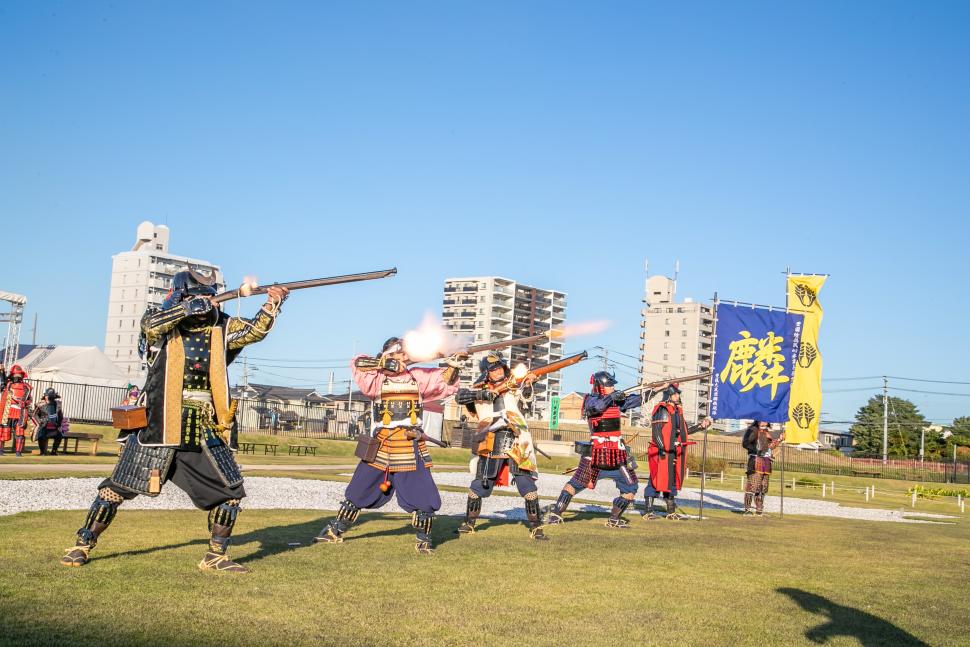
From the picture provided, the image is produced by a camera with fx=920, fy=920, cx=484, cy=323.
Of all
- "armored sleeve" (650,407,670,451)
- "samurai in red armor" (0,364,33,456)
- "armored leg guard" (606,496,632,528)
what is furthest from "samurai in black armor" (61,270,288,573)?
"samurai in red armor" (0,364,33,456)

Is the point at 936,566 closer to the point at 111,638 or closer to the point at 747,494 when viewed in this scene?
the point at 747,494

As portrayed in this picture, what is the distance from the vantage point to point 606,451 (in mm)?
15547

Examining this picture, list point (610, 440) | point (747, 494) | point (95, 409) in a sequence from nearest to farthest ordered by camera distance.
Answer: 1. point (610, 440)
2. point (747, 494)
3. point (95, 409)

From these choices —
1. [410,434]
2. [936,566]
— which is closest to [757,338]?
[936,566]

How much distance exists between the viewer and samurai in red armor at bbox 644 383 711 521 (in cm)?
1858

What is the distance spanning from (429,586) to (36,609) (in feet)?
11.0

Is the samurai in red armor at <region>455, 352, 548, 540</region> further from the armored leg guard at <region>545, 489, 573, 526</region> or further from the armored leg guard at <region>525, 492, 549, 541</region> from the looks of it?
the armored leg guard at <region>545, 489, 573, 526</region>

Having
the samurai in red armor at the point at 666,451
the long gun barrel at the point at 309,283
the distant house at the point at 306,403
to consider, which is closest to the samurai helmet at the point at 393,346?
the long gun barrel at the point at 309,283

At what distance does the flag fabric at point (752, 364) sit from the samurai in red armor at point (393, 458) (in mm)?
8586

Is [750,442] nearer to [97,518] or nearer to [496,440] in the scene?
[496,440]

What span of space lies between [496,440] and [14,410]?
18.5 metres

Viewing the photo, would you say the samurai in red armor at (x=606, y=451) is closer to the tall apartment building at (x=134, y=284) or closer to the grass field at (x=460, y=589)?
the grass field at (x=460, y=589)

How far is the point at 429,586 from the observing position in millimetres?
8531

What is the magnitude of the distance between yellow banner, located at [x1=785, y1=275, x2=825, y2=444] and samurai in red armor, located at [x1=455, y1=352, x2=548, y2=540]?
1069 centimetres
